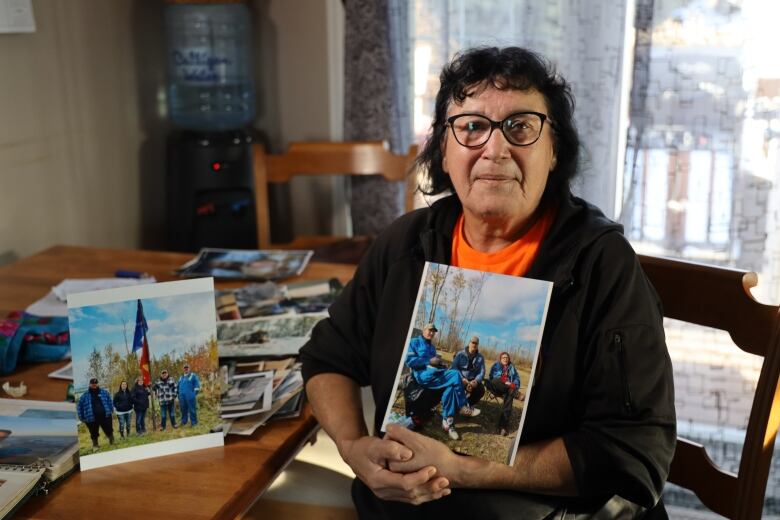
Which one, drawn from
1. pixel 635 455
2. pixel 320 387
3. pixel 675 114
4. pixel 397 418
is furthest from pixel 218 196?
pixel 635 455

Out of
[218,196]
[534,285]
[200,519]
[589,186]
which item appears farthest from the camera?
[218,196]

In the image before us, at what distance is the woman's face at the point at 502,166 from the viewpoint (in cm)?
123

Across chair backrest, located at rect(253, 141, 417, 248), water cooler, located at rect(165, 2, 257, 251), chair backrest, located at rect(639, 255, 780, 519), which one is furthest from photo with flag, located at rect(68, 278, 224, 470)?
water cooler, located at rect(165, 2, 257, 251)

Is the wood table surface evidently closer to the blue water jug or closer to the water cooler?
the water cooler

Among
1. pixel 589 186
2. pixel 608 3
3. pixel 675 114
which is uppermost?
pixel 608 3

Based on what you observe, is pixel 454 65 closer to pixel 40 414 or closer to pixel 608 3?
pixel 40 414

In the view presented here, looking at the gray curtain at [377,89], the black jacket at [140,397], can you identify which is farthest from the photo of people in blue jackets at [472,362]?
the gray curtain at [377,89]

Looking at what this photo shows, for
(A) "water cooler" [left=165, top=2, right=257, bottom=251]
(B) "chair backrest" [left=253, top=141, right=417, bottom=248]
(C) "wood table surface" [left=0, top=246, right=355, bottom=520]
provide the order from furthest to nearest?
(A) "water cooler" [left=165, top=2, right=257, bottom=251] < (B) "chair backrest" [left=253, top=141, right=417, bottom=248] < (C) "wood table surface" [left=0, top=246, right=355, bottom=520]

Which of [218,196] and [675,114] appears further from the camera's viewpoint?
[218,196]

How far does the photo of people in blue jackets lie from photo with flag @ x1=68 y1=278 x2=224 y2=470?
0.93ft

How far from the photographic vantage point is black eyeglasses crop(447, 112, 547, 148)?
1.23m

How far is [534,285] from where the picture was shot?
1.12 metres

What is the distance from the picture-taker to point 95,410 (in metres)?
1.13

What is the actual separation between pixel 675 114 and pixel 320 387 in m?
1.51
